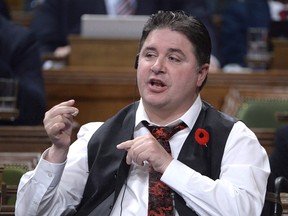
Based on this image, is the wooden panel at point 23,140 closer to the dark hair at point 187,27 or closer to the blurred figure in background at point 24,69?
the blurred figure in background at point 24,69

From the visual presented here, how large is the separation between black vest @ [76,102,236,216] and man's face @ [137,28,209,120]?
12 cm

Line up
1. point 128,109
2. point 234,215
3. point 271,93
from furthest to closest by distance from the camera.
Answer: point 271,93 < point 128,109 < point 234,215

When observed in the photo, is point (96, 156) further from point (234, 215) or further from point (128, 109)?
point (234, 215)

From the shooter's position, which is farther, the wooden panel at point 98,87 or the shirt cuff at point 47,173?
the wooden panel at point 98,87

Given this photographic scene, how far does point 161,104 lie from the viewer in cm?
286

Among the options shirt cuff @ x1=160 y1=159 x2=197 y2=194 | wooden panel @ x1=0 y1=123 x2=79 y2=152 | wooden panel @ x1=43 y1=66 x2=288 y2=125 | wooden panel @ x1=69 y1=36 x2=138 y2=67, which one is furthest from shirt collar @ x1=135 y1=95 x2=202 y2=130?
wooden panel @ x1=69 y1=36 x2=138 y2=67

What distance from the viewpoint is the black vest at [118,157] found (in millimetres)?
2797

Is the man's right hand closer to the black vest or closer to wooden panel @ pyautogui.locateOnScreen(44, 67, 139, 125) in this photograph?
the black vest

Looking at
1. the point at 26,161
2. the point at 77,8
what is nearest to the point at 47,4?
the point at 77,8

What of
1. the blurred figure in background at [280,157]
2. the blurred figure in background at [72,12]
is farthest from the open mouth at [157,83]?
the blurred figure in background at [72,12]

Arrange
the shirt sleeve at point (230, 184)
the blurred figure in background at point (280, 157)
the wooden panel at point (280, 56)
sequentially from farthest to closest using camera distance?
the wooden panel at point (280, 56) < the blurred figure in background at point (280, 157) < the shirt sleeve at point (230, 184)

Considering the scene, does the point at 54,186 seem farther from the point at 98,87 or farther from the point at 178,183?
the point at 98,87

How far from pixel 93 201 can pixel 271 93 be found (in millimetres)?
2134

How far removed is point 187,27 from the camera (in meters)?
2.85
